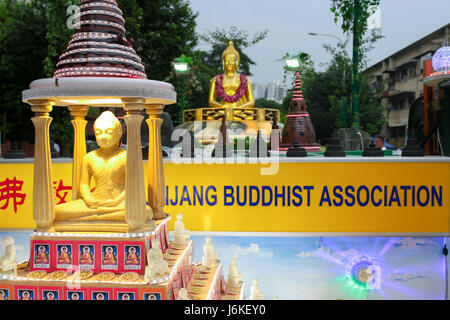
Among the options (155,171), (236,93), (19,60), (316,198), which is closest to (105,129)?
(155,171)

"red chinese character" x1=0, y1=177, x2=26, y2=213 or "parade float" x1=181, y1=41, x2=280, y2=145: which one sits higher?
"parade float" x1=181, y1=41, x2=280, y2=145

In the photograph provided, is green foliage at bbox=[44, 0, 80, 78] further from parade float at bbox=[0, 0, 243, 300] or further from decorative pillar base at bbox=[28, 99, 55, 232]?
decorative pillar base at bbox=[28, 99, 55, 232]

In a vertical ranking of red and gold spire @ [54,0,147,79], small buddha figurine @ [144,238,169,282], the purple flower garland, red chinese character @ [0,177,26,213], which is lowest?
small buddha figurine @ [144,238,169,282]

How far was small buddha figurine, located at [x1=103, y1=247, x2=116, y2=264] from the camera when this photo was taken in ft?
10.7

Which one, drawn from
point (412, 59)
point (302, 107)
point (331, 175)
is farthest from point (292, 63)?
point (412, 59)

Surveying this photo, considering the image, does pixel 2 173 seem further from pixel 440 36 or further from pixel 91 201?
pixel 440 36

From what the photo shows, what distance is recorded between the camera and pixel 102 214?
3.47 meters

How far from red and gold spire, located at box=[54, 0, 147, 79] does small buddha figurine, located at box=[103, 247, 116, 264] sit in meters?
1.37

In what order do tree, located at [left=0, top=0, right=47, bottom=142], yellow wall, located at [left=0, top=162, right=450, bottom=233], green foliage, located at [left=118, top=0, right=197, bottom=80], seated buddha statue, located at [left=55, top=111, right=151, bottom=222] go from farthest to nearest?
green foliage, located at [left=118, top=0, right=197, bottom=80] < tree, located at [left=0, top=0, right=47, bottom=142] < yellow wall, located at [left=0, top=162, right=450, bottom=233] < seated buddha statue, located at [left=55, top=111, right=151, bottom=222]

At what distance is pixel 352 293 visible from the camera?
4.38m

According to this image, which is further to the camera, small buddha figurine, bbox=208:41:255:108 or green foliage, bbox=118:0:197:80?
green foliage, bbox=118:0:197:80

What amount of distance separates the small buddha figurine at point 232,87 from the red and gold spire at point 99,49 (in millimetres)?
7861

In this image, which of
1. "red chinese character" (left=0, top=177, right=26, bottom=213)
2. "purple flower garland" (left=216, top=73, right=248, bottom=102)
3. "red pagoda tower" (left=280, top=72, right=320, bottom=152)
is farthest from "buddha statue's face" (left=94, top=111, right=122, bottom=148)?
"purple flower garland" (left=216, top=73, right=248, bottom=102)

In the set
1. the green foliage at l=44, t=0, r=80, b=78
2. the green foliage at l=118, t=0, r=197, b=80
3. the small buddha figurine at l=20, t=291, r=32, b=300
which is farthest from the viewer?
the green foliage at l=118, t=0, r=197, b=80
